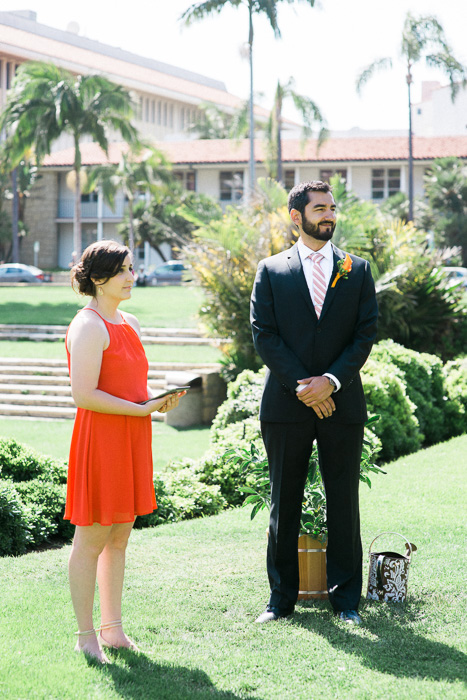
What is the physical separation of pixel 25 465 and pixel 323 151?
144ft

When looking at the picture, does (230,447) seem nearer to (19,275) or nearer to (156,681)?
(156,681)

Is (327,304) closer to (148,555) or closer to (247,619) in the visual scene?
(247,619)

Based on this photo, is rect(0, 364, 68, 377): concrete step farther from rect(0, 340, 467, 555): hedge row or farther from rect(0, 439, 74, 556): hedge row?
rect(0, 439, 74, 556): hedge row

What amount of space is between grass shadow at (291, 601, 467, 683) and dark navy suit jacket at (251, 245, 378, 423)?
1008 mm

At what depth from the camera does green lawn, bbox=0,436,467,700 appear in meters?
3.38

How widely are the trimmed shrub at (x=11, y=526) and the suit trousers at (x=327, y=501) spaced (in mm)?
2263

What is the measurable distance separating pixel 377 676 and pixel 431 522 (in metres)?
2.71

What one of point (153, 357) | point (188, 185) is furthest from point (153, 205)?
point (153, 357)

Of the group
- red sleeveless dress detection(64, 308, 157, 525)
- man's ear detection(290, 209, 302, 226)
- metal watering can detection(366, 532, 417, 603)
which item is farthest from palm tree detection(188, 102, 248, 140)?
red sleeveless dress detection(64, 308, 157, 525)

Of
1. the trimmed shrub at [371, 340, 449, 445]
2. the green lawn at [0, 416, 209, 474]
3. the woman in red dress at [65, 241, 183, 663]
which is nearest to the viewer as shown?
the woman in red dress at [65, 241, 183, 663]

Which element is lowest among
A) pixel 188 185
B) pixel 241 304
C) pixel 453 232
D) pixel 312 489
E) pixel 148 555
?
pixel 148 555

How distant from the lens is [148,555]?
18.0 ft

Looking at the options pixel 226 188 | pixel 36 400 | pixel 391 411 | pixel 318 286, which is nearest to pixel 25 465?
pixel 318 286

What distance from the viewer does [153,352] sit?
15516 mm
